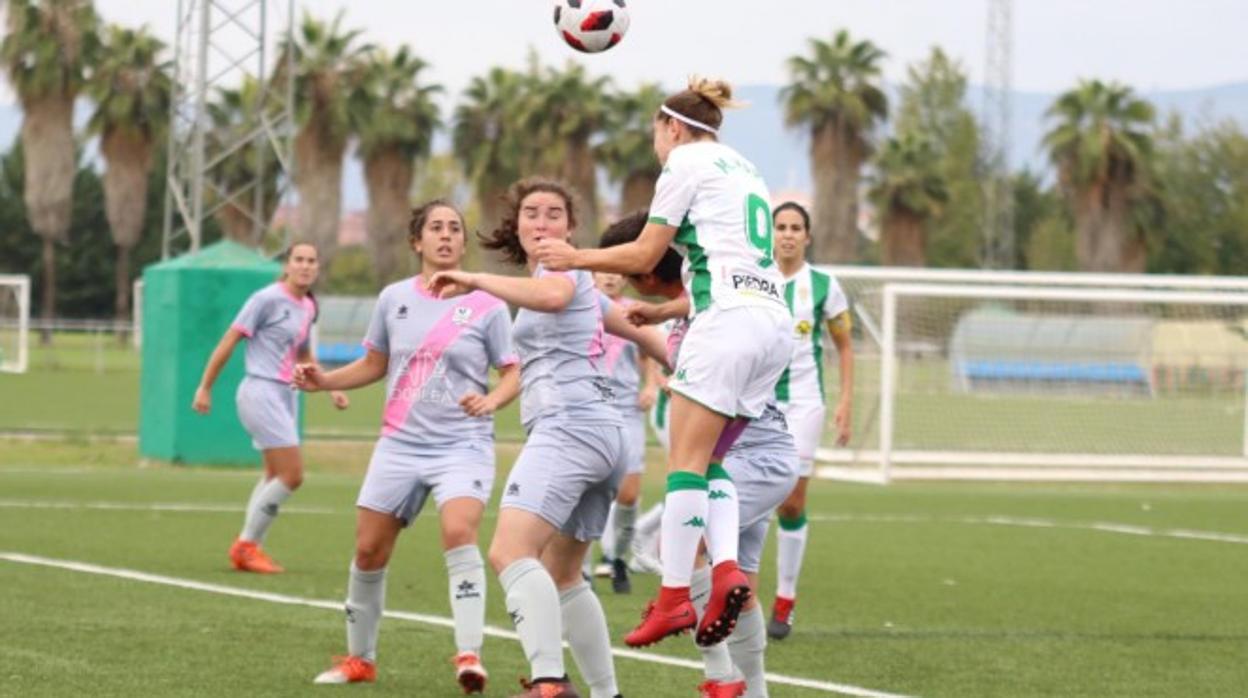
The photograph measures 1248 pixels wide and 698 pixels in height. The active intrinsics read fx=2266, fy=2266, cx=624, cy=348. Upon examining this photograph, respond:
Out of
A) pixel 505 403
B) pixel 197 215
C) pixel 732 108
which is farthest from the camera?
pixel 197 215

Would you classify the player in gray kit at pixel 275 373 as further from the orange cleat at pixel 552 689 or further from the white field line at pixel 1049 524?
the white field line at pixel 1049 524

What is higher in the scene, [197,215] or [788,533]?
[197,215]

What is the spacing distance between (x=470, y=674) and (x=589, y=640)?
2.87 feet

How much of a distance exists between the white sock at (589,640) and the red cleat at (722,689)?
389 mm

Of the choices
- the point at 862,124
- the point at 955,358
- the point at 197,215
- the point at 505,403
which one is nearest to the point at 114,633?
the point at 505,403

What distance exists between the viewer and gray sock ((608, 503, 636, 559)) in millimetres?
14281

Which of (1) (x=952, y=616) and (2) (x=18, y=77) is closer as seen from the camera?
(1) (x=952, y=616)

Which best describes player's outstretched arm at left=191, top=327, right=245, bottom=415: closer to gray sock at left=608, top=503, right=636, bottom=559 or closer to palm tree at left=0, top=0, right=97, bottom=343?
gray sock at left=608, top=503, right=636, bottom=559

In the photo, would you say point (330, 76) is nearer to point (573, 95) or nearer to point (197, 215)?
point (573, 95)

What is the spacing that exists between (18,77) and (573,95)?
16.2 meters

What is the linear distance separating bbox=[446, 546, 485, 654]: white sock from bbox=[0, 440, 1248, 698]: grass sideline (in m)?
0.32

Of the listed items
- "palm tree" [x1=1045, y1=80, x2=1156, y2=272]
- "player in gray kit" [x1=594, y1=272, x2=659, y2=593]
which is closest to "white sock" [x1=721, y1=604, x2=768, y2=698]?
"player in gray kit" [x1=594, y1=272, x2=659, y2=593]

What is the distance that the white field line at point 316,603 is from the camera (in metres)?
9.70

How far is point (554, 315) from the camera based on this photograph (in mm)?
8695
